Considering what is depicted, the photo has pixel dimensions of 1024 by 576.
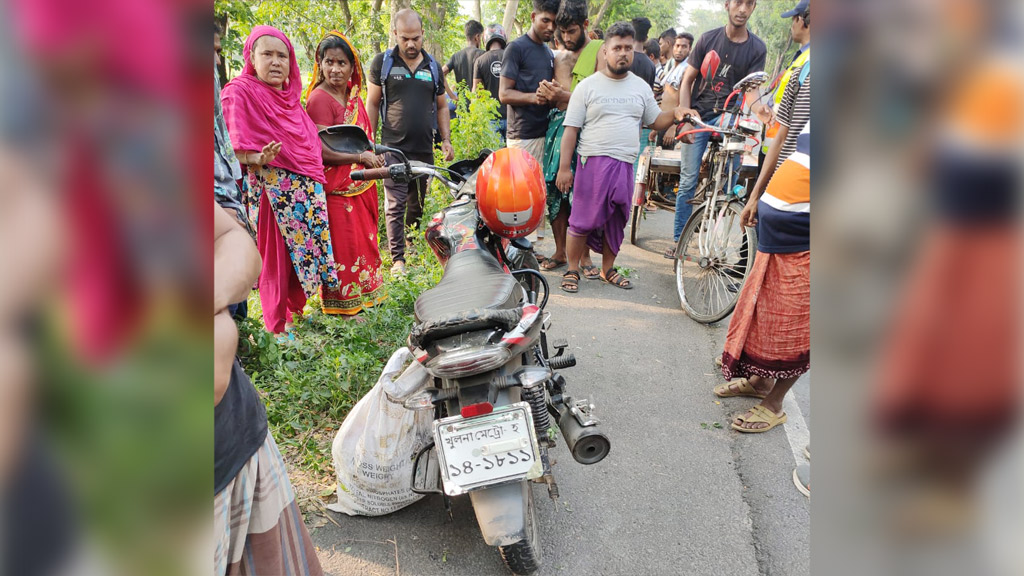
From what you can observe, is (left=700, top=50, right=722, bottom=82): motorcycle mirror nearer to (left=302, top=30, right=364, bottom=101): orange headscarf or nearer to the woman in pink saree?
(left=302, top=30, right=364, bottom=101): orange headscarf

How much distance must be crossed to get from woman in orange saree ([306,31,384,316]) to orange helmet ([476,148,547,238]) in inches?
54.8

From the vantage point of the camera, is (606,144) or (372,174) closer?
(372,174)

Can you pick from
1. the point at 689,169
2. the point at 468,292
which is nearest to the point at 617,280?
the point at 689,169

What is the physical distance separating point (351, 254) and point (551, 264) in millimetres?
1877

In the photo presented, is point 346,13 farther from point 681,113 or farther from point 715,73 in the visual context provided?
point 681,113

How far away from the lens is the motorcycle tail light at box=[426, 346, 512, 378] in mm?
1755

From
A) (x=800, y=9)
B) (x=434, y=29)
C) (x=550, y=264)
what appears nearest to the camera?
(x=800, y=9)

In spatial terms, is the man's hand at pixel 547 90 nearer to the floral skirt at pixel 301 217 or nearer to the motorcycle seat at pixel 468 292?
the floral skirt at pixel 301 217

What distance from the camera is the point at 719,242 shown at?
159 inches

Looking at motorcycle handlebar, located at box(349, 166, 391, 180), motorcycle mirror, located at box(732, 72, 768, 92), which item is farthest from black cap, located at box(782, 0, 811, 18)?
motorcycle handlebar, located at box(349, 166, 391, 180)

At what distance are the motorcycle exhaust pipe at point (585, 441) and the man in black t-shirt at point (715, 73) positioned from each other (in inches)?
140
